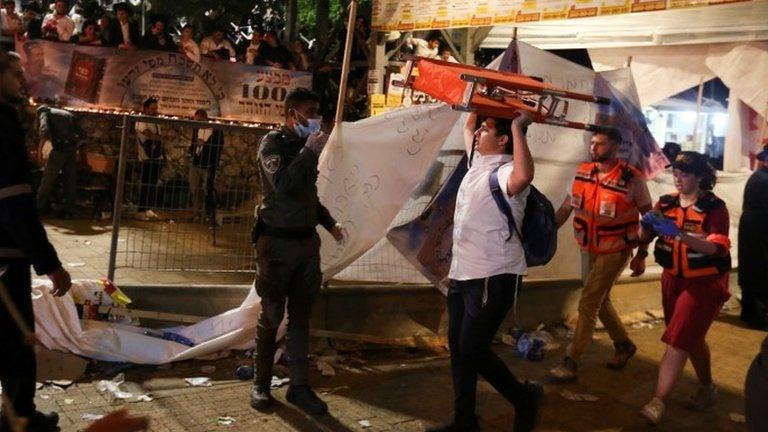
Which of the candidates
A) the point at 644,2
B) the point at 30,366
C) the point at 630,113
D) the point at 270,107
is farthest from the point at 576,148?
the point at 270,107

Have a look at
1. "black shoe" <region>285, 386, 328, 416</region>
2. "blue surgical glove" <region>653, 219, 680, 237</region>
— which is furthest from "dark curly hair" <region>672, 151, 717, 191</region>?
"black shoe" <region>285, 386, 328, 416</region>

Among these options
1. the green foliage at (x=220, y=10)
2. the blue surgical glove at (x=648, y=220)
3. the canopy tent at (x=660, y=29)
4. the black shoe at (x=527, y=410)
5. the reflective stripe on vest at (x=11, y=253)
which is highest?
the green foliage at (x=220, y=10)

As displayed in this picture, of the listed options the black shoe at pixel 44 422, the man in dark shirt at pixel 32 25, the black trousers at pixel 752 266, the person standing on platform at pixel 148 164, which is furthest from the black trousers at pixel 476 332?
the man in dark shirt at pixel 32 25

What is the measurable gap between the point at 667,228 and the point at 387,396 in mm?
2246

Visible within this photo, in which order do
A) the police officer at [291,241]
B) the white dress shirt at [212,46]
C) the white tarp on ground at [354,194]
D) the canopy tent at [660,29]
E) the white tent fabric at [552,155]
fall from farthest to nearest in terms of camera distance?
the white dress shirt at [212,46] → the canopy tent at [660,29] → the white tent fabric at [552,155] → the white tarp on ground at [354,194] → the police officer at [291,241]

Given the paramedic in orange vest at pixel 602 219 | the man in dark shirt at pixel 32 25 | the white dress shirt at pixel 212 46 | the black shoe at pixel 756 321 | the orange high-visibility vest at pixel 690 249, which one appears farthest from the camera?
the white dress shirt at pixel 212 46

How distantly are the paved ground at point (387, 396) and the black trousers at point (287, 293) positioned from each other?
31 cm

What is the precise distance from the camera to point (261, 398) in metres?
4.76

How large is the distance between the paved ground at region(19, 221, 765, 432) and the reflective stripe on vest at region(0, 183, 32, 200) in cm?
151

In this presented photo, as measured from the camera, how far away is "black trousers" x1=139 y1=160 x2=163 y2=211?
6.03 metres

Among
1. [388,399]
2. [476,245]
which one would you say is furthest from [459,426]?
[476,245]

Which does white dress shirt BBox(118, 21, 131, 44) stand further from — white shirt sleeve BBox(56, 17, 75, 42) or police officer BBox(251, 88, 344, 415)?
police officer BBox(251, 88, 344, 415)

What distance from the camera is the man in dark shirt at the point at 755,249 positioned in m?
8.12

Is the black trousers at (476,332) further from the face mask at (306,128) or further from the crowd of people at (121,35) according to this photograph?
the crowd of people at (121,35)
